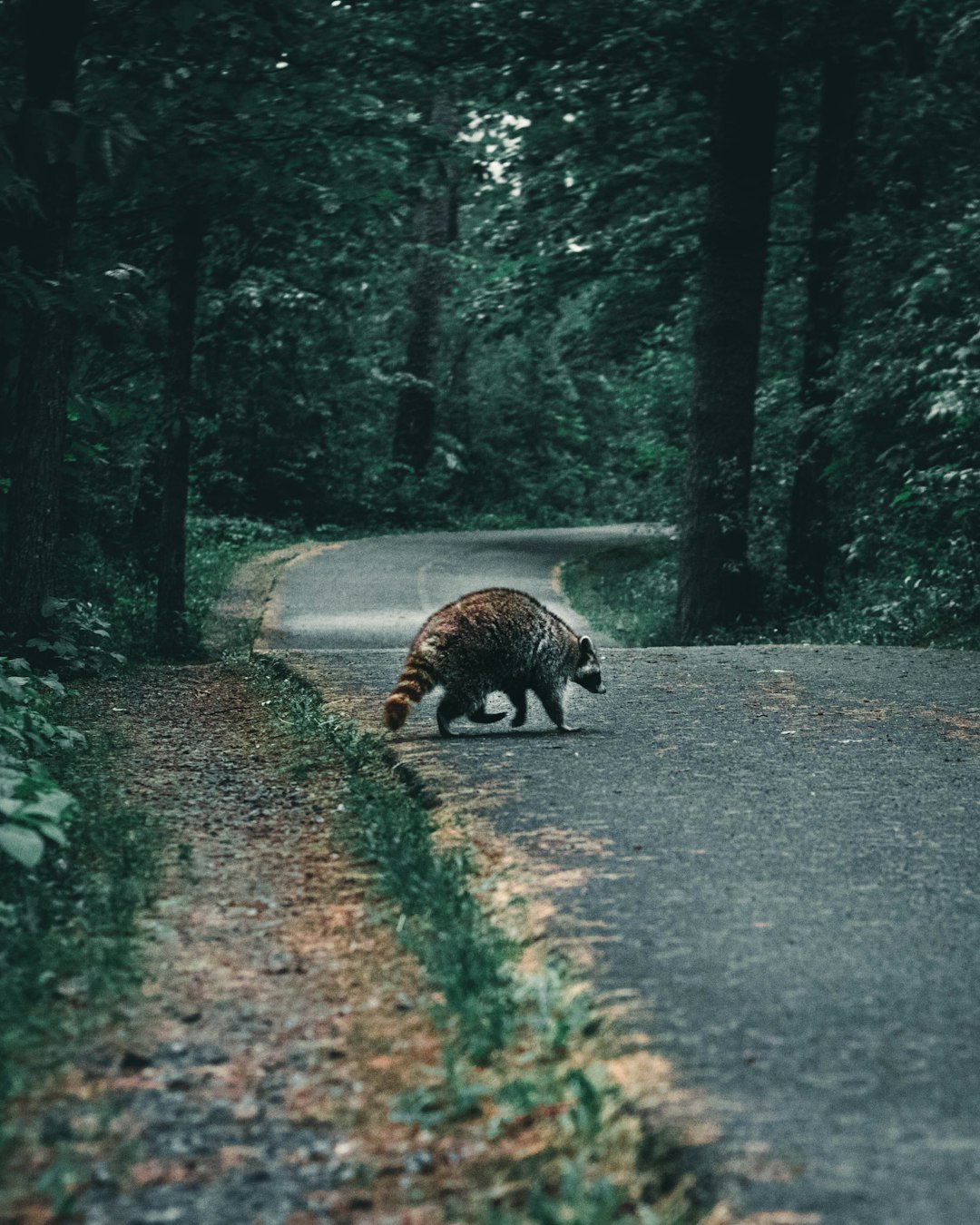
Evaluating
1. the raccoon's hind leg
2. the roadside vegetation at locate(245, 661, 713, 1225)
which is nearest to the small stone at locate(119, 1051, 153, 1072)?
the roadside vegetation at locate(245, 661, 713, 1225)

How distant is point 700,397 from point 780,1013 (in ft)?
47.9

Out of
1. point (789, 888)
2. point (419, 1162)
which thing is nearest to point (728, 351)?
point (789, 888)

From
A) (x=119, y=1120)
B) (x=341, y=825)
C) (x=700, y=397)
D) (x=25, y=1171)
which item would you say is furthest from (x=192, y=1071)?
(x=700, y=397)

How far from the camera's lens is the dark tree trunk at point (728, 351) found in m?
17.3

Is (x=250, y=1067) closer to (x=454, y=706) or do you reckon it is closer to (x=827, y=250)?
(x=454, y=706)

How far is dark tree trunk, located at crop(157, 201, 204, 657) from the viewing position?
1515 cm

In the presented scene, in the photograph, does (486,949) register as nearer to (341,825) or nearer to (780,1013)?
(780,1013)

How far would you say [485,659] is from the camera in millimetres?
8305

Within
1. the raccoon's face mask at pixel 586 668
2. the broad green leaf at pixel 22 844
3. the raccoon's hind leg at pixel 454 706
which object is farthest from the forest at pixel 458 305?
the raccoon's face mask at pixel 586 668

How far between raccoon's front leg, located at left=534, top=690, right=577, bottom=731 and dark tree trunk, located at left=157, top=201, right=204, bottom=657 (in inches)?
300

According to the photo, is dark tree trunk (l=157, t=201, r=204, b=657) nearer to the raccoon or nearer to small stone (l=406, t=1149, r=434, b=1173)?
the raccoon

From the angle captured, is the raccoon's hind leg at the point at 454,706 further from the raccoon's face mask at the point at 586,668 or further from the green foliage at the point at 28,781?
the green foliage at the point at 28,781

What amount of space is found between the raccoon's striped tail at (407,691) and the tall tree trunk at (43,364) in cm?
484

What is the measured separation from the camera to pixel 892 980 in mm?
4293
